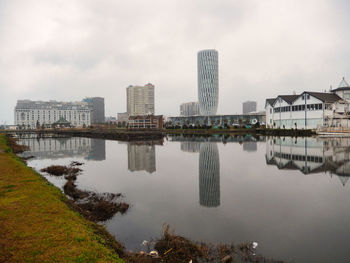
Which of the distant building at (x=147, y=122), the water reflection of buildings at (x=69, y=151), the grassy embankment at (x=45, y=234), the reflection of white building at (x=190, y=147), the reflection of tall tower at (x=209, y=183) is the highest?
the distant building at (x=147, y=122)

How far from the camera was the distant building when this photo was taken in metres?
141

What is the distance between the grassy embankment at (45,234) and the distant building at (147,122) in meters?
127

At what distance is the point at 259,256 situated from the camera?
27.7 ft

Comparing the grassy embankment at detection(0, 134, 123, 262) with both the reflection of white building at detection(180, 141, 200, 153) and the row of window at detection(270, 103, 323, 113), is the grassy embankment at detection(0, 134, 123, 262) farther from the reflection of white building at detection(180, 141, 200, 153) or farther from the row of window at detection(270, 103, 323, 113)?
the row of window at detection(270, 103, 323, 113)

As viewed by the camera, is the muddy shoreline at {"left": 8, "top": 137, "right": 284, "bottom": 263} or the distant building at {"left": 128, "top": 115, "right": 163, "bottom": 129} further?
the distant building at {"left": 128, "top": 115, "right": 163, "bottom": 129}

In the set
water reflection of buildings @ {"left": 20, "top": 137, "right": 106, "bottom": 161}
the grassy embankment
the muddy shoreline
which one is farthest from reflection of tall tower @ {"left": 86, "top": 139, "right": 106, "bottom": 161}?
the muddy shoreline

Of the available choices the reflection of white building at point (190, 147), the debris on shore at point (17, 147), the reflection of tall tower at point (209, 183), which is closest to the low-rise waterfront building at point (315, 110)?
the reflection of white building at point (190, 147)

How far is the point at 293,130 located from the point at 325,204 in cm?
6047

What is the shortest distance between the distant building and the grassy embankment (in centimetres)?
12734

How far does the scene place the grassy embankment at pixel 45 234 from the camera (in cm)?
657

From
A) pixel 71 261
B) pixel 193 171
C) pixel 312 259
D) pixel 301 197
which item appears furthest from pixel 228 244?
pixel 193 171

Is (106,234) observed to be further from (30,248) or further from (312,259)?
(312,259)

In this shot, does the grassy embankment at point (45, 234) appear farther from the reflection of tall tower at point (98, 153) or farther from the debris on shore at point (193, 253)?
the reflection of tall tower at point (98, 153)

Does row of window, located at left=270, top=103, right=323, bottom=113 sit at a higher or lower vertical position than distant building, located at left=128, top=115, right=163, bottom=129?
higher
